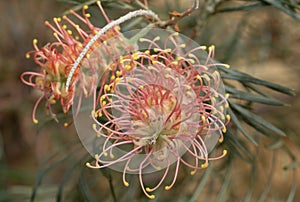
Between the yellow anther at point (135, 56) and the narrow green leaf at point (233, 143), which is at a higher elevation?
the yellow anther at point (135, 56)

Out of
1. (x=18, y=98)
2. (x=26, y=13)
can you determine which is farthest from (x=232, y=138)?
(x=26, y=13)

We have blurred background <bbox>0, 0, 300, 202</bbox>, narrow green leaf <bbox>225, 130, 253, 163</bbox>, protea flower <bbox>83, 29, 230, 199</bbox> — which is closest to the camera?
protea flower <bbox>83, 29, 230, 199</bbox>

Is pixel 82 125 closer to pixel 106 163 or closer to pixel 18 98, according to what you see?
pixel 106 163

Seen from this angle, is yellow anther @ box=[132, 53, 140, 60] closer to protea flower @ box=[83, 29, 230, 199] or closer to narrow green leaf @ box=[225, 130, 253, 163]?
protea flower @ box=[83, 29, 230, 199]

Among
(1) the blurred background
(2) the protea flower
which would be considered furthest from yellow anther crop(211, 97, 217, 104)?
(1) the blurred background

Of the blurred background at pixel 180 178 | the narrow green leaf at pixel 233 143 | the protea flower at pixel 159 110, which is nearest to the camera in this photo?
the protea flower at pixel 159 110

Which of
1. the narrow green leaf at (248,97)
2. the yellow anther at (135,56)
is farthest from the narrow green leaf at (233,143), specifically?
the yellow anther at (135,56)

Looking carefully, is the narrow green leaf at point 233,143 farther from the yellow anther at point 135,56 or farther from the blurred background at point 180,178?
the yellow anther at point 135,56
